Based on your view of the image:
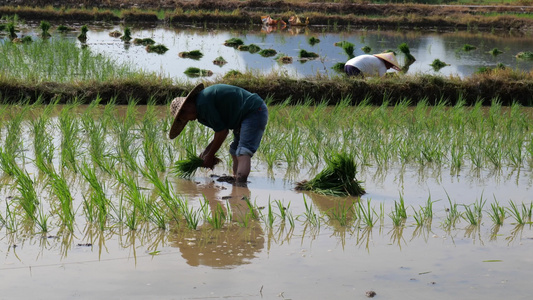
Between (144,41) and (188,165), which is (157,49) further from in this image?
(188,165)

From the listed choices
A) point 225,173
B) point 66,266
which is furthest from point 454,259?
point 225,173

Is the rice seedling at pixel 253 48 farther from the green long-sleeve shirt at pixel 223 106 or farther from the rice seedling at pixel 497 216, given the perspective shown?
the rice seedling at pixel 497 216

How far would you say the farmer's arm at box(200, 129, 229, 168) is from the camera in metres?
4.29

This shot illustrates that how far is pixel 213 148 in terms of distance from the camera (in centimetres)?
435

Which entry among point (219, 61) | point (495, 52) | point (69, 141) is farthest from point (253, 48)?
point (69, 141)

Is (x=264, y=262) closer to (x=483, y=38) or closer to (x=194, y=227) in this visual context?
(x=194, y=227)

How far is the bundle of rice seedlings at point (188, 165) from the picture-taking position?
14.6 ft

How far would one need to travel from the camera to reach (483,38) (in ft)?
50.6

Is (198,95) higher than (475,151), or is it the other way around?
(198,95)

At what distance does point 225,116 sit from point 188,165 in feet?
1.27

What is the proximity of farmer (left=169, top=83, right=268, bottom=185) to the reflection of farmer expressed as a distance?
701 millimetres

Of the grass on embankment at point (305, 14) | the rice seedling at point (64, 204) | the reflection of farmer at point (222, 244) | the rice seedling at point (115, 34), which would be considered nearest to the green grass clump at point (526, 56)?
the grass on embankment at point (305, 14)

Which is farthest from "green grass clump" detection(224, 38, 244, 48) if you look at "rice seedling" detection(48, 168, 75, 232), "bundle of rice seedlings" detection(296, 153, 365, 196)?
"rice seedling" detection(48, 168, 75, 232)

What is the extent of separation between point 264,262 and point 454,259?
82 centimetres
